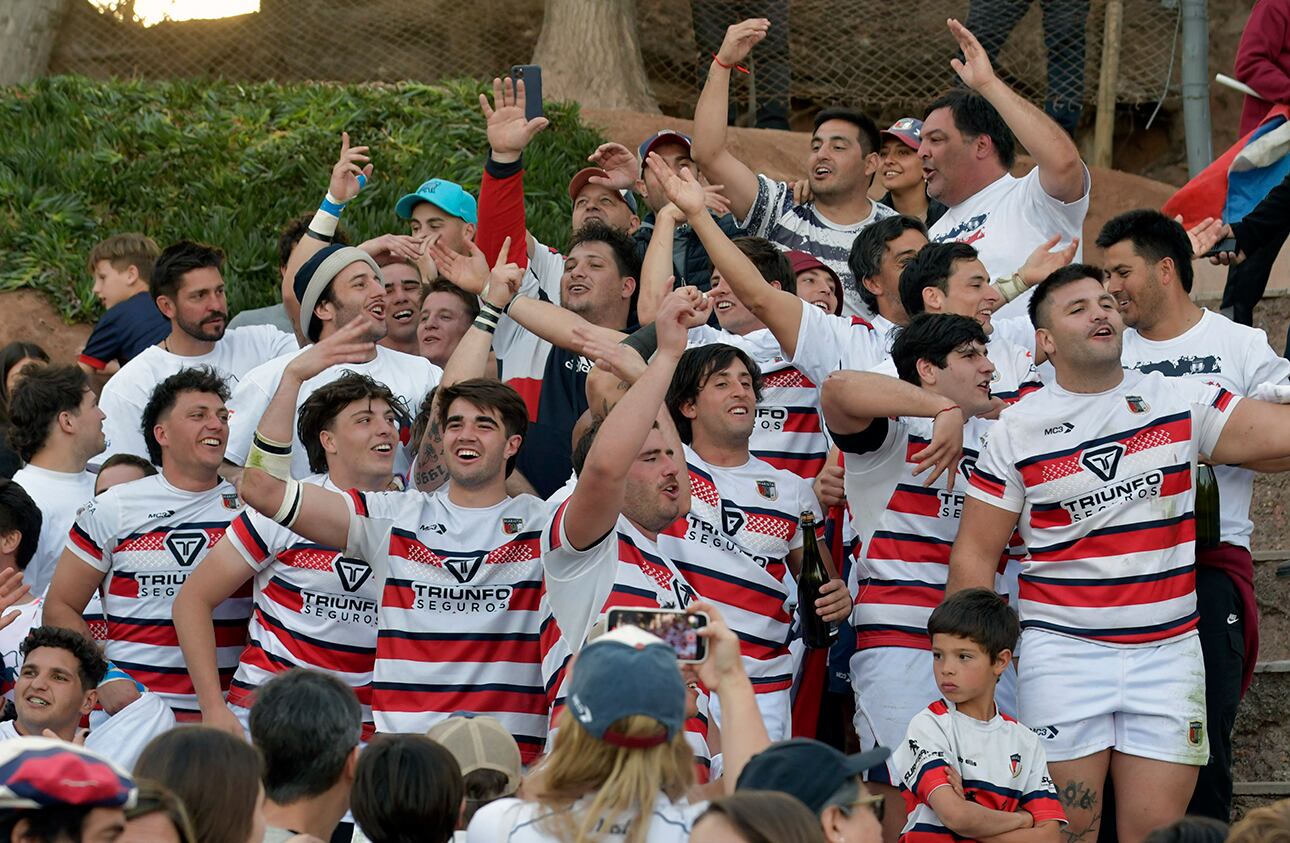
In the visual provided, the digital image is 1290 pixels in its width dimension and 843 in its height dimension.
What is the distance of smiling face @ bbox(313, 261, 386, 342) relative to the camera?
284 inches

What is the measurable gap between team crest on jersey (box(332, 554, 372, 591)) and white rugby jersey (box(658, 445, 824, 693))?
101 cm

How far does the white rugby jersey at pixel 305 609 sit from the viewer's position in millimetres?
5918

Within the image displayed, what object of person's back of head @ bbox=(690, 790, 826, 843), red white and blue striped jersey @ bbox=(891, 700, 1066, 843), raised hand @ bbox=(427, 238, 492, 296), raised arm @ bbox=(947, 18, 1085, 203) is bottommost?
red white and blue striped jersey @ bbox=(891, 700, 1066, 843)

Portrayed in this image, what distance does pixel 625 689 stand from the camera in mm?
3498

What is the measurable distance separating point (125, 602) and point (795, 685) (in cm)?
239

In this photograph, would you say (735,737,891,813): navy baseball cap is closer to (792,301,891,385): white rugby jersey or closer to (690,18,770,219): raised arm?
(792,301,891,385): white rugby jersey

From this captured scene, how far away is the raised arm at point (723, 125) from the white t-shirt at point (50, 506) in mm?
2994

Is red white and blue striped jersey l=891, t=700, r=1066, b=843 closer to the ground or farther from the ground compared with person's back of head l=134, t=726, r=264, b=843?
closer to the ground

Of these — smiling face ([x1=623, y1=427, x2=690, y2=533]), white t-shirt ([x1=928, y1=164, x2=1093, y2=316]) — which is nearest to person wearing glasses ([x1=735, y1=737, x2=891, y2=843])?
smiling face ([x1=623, y1=427, x2=690, y2=533])

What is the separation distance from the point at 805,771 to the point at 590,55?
10.6 metres

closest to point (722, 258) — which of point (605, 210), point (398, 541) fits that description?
point (398, 541)

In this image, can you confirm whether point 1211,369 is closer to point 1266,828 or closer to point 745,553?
point 745,553

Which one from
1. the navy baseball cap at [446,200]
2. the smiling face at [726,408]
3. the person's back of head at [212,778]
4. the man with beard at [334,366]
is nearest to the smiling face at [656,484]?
the smiling face at [726,408]

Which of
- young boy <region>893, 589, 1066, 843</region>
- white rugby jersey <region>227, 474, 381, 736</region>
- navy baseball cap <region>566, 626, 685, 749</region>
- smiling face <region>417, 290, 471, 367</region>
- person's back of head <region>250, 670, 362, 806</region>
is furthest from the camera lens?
smiling face <region>417, 290, 471, 367</region>
